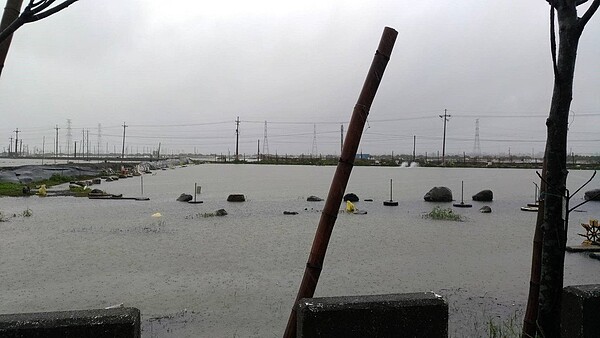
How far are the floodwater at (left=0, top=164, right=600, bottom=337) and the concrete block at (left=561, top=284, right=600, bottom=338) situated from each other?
8.80ft

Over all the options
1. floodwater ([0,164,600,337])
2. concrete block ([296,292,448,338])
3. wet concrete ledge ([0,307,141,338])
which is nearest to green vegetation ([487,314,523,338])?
floodwater ([0,164,600,337])

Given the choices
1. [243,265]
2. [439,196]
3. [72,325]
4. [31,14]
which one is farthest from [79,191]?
[31,14]

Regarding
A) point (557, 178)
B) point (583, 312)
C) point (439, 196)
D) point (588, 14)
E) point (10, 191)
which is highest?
point (588, 14)

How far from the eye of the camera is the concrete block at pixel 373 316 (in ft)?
8.50

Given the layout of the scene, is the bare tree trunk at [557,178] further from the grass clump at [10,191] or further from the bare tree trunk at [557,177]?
the grass clump at [10,191]

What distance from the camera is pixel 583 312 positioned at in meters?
2.95

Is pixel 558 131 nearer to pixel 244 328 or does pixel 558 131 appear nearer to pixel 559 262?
pixel 559 262

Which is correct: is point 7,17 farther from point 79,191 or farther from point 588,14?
point 79,191

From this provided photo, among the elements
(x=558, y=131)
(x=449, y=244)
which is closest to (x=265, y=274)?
(x=449, y=244)

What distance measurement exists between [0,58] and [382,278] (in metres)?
7.33

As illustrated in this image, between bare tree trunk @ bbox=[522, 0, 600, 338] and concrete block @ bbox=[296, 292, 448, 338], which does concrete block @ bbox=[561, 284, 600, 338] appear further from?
concrete block @ bbox=[296, 292, 448, 338]

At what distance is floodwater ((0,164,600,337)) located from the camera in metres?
6.66

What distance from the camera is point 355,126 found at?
307 centimetres

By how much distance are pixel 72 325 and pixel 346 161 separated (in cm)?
184
